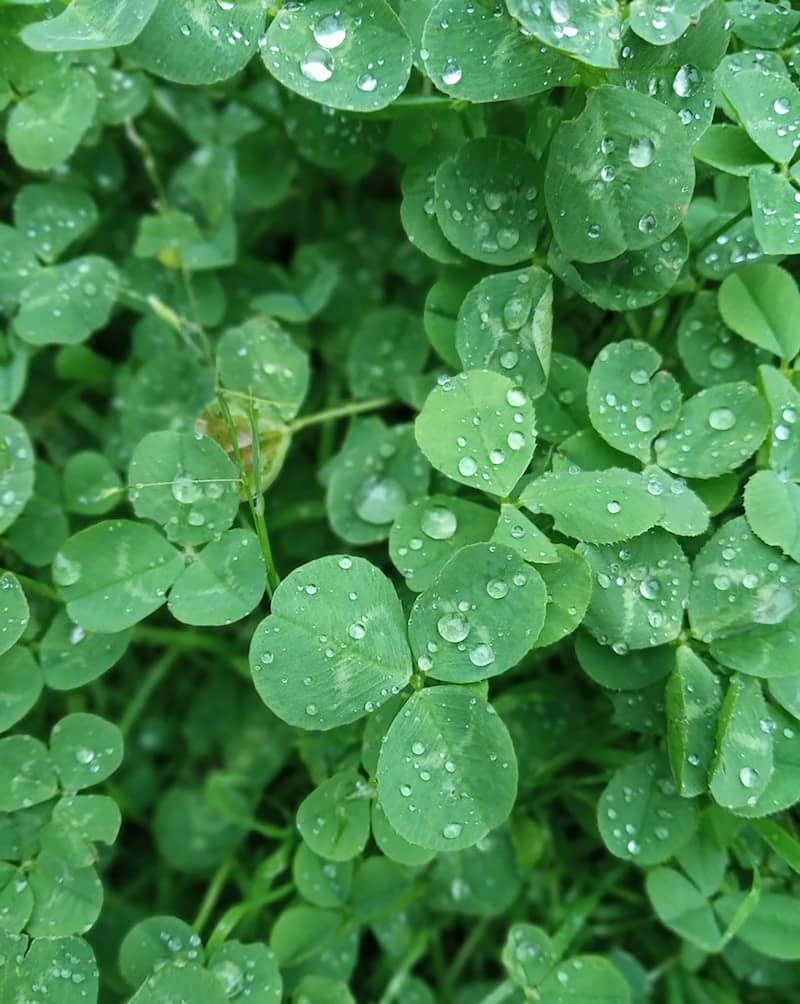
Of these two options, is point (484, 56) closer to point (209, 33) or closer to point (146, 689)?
point (209, 33)

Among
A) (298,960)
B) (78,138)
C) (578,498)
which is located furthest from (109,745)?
(78,138)

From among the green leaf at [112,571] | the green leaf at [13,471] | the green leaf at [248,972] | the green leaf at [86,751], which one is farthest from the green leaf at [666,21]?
the green leaf at [248,972]

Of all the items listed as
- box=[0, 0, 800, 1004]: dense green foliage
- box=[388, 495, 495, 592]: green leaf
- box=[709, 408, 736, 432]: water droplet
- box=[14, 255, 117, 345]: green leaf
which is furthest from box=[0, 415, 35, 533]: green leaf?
box=[709, 408, 736, 432]: water droplet

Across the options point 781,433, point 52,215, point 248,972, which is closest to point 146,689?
point 248,972

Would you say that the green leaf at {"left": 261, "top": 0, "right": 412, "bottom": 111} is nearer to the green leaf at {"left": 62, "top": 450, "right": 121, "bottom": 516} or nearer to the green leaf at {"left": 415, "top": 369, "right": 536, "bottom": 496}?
the green leaf at {"left": 415, "top": 369, "right": 536, "bottom": 496}

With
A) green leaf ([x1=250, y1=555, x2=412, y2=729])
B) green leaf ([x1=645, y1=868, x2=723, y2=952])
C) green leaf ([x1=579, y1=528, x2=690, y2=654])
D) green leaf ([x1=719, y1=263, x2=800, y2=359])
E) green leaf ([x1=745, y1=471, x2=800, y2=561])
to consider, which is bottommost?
green leaf ([x1=645, y1=868, x2=723, y2=952])

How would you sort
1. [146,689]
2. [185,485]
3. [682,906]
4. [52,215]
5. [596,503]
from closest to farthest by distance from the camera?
[596,503], [185,485], [682,906], [52,215], [146,689]

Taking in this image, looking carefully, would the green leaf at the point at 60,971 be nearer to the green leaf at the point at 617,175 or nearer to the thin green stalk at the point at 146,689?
the thin green stalk at the point at 146,689
